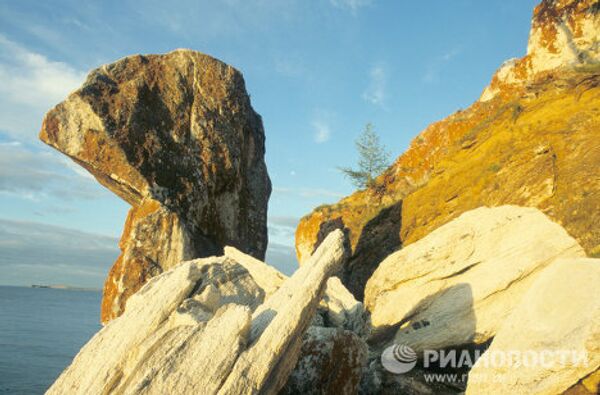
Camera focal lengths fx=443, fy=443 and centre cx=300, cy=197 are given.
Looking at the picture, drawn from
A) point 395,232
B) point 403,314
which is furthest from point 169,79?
point 403,314

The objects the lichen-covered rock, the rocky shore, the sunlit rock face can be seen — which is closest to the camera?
the rocky shore

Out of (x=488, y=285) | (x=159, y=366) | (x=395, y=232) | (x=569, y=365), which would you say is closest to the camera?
(x=159, y=366)

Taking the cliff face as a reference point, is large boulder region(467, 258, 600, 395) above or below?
below

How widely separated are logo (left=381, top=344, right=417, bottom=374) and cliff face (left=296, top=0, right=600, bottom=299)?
878 cm

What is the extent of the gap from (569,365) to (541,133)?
43.5ft

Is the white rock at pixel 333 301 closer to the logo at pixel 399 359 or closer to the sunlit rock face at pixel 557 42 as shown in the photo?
the logo at pixel 399 359

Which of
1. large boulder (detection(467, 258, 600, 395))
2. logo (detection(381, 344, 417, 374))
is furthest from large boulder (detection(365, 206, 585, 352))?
large boulder (detection(467, 258, 600, 395))

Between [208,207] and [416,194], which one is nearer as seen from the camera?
[208,207]

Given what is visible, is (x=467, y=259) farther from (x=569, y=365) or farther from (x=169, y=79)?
(x=169, y=79)

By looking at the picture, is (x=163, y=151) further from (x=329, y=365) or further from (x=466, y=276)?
(x=466, y=276)

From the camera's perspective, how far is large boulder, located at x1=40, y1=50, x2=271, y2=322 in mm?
19484

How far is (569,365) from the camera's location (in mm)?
9773

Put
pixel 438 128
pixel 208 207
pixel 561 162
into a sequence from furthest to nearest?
pixel 438 128, pixel 208 207, pixel 561 162

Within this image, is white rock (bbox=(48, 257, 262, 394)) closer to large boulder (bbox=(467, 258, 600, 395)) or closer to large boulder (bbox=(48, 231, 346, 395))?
large boulder (bbox=(48, 231, 346, 395))
